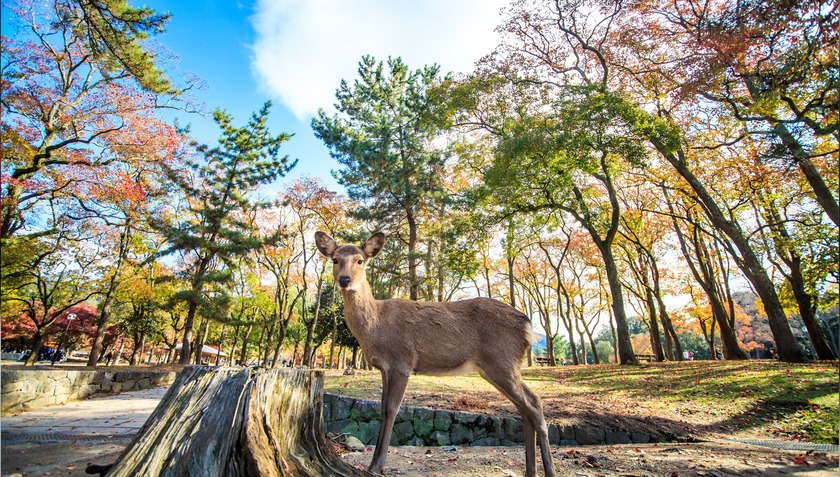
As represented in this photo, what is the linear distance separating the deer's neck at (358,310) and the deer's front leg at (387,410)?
1.73 feet

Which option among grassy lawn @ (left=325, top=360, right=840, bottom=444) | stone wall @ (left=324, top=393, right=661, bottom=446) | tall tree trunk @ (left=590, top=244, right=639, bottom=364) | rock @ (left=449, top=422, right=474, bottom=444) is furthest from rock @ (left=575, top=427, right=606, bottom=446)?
tall tree trunk @ (left=590, top=244, right=639, bottom=364)

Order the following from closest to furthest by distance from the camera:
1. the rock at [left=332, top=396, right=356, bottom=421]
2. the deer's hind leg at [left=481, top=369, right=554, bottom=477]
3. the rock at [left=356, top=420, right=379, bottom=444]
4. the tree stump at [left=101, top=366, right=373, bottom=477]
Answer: the tree stump at [left=101, top=366, right=373, bottom=477]
the deer's hind leg at [left=481, top=369, right=554, bottom=477]
the rock at [left=356, top=420, right=379, bottom=444]
the rock at [left=332, top=396, right=356, bottom=421]

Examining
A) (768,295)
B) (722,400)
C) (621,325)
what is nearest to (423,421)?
(722,400)

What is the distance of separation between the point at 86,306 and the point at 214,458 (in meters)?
38.2

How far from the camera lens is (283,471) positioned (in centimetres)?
238

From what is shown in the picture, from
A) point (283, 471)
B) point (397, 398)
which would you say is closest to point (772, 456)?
point (397, 398)

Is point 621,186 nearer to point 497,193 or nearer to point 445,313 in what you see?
point 497,193

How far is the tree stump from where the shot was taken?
2.15 metres

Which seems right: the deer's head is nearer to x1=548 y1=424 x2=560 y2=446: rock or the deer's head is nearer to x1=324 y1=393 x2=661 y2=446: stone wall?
x1=324 y1=393 x2=661 y2=446: stone wall

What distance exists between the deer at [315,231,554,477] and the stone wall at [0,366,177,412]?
24.6ft

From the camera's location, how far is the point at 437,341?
3.75 meters

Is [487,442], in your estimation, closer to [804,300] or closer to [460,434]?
[460,434]

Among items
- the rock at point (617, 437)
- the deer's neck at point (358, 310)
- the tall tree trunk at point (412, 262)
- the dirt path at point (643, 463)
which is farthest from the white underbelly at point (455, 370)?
the tall tree trunk at point (412, 262)

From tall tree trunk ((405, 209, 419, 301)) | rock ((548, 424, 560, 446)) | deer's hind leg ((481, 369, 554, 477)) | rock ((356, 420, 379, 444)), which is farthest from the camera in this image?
tall tree trunk ((405, 209, 419, 301))
